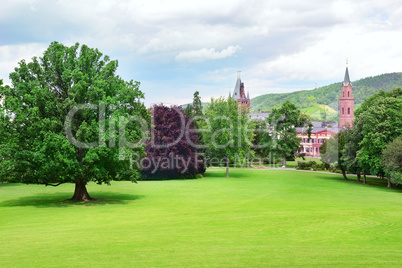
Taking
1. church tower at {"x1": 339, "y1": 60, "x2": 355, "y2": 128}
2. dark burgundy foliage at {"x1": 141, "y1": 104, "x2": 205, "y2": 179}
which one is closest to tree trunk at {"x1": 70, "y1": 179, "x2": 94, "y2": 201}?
dark burgundy foliage at {"x1": 141, "y1": 104, "x2": 205, "y2": 179}

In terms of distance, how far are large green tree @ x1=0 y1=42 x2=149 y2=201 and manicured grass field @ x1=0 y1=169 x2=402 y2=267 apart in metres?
2.82

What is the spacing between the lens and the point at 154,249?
527 inches

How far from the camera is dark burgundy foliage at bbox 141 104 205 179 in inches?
2073

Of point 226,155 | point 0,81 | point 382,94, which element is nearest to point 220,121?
point 226,155

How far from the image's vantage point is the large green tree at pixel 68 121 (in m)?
26.2

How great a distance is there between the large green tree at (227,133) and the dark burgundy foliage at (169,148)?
395 cm

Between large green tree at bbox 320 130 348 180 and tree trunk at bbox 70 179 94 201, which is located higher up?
large green tree at bbox 320 130 348 180

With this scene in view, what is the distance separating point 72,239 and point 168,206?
39.3ft

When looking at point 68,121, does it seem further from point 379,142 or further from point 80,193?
point 379,142

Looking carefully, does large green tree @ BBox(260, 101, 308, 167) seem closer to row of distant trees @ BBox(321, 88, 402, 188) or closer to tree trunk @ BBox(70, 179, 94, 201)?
row of distant trees @ BBox(321, 88, 402, 188)

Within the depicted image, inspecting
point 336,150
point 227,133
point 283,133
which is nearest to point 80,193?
point 227,133

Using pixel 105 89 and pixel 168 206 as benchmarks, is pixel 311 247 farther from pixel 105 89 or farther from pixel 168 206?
pixel 105 89

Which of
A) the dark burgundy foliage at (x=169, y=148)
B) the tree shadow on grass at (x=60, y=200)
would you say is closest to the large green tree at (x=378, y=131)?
the dark burgundy foliage at (x=169, y=148)

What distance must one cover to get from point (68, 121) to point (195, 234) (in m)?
15.6
